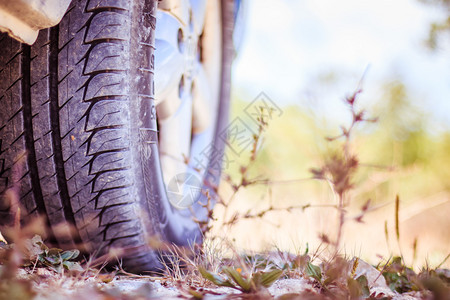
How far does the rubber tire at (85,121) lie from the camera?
939 millimetres

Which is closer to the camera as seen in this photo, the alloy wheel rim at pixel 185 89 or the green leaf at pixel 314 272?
the green leaf at pixel 314 272

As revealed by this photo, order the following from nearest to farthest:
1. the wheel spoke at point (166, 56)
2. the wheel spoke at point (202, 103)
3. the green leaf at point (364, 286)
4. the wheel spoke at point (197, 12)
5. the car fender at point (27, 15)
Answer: the car fender at point (27, 15), the green leaf at point (364, 286), the wheel spoke at point (166, 56), the wheel spoke at point (197, 12), the wheel spoke at point (202, 103)

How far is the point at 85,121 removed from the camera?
0.96 metres

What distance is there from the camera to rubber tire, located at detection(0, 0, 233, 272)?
939mm

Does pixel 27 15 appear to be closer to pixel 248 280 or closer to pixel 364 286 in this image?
pixel 248 280

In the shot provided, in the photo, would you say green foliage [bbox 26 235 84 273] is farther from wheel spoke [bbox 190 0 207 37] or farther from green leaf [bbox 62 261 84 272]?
wheel spoke [bbox 190 0 207 37]

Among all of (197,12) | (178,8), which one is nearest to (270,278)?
(178,8)

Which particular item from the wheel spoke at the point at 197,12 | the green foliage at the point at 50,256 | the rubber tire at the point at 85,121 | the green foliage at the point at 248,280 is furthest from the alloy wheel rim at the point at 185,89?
the green foliage at the point at 248,280

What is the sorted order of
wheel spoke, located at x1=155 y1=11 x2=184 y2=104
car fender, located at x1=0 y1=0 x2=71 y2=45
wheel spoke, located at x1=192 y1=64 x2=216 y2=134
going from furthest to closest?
wheel spoke, located at x1=192 y1=64 x2=216 y2=134
wheel spoke, located at x1=155 y1=11 x2=184 y2=104
car fender, located at x1=0 y1=0 x2=71 y2=45

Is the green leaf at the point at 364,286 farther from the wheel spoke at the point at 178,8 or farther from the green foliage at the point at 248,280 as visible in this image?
the wheel spoke at the point at 178,8

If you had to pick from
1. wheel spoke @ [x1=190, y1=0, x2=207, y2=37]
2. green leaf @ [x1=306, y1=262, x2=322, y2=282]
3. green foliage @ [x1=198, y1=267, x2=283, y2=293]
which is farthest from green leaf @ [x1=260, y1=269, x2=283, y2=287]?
wheel spoke @ [x1=190, y1=0, x2=207, y2=37]

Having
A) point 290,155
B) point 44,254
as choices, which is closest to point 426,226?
point 290,155

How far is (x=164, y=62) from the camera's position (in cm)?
132

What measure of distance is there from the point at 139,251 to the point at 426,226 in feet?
15.0
